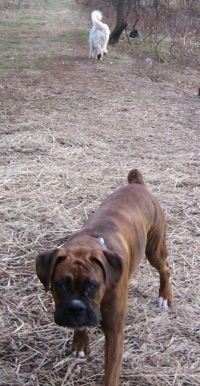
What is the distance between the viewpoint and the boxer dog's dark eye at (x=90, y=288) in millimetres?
2869

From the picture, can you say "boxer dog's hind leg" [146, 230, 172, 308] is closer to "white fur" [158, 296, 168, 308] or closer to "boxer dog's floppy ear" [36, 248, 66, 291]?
"white fur" [158, 296, 168, 308]

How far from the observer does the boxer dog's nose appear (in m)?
2.84

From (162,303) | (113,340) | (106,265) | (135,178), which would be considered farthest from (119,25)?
(106,265)

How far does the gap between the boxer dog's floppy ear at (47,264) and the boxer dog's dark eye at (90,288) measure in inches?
7.1

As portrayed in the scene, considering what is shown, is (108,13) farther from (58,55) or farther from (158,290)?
(158,290)

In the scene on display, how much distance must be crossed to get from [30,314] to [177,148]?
15.3ft

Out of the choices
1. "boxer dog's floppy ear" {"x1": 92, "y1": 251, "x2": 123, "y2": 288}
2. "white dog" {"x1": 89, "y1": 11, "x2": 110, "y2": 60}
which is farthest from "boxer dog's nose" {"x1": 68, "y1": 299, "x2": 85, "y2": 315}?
"white dog" {"x1": 89, "y1": 11, "x2": 110, "y2": 60}

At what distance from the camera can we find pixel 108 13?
2123cm

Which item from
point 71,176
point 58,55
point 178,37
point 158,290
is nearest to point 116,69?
point 58,55

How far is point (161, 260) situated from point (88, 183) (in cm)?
252

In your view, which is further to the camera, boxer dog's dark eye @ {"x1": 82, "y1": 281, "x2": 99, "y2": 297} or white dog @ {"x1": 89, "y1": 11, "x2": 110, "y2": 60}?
white dog @ {"x1": 89, "y1": 11, "x2": 110, "y2": 60}

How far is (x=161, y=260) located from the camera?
13.8ft

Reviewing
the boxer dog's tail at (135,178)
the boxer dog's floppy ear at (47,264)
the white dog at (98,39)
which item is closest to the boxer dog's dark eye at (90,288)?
the boxer dog's floppy ear at (47,264)

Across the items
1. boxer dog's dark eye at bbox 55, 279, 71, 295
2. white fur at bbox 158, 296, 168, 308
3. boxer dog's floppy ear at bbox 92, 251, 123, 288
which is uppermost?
boxer dog's floppy ear at bbox 92, 251, 123, 288
